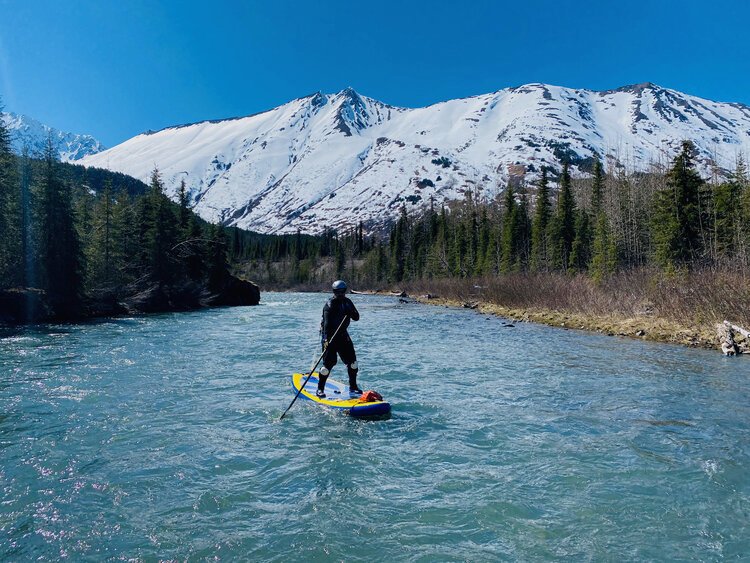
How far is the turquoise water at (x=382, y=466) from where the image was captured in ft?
17.1

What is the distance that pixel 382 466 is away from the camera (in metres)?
7.36

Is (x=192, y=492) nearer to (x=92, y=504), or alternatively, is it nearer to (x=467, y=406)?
(x=92, y=504)

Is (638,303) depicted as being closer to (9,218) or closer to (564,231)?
(564,231)

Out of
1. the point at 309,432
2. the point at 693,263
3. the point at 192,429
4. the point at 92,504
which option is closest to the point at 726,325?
the point at 693,263

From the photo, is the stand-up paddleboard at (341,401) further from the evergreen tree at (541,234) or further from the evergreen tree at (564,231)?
the evergreen tree at (541,234)

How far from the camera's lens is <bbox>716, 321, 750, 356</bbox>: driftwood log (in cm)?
1761

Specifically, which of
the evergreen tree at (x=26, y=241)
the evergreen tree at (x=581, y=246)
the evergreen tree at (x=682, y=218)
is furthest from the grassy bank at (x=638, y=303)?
the evergreen tree at (x=26, y=241)

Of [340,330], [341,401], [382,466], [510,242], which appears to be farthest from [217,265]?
[382,466]

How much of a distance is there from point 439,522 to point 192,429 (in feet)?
17.9

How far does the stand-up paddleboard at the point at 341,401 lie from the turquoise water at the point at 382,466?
0.28 meters

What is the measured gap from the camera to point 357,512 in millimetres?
5914

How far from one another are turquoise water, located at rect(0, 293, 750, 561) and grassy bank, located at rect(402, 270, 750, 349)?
708 cm

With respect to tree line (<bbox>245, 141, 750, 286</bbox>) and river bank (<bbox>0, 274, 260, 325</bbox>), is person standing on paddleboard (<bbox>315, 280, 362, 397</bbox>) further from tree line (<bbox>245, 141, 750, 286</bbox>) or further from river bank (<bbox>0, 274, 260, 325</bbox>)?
river bank (<bbox>0, 274, 260, 325</bbox>)

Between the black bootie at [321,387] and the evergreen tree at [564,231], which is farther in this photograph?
the evergreen tree at [564,231]
